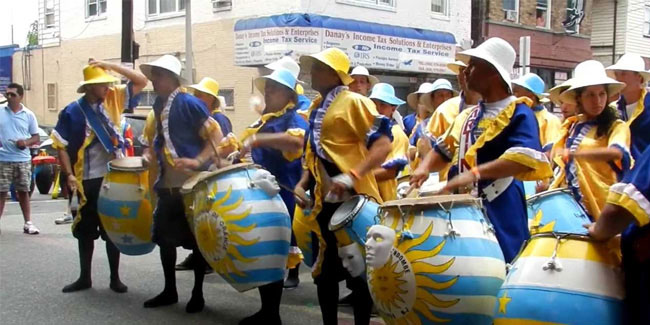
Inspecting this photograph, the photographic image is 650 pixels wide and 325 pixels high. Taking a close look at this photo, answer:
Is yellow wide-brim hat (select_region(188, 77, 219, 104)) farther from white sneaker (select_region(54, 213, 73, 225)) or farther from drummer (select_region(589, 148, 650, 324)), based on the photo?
drummer (select_region(589, 148, 650, 324))

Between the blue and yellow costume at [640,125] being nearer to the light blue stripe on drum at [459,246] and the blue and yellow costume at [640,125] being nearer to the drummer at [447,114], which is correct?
the drummer at [447,114]

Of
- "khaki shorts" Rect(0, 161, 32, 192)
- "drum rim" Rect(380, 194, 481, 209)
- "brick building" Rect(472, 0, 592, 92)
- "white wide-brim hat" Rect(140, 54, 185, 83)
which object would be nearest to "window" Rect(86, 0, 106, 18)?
"brick building" Rect(472, 0, 592, 92)

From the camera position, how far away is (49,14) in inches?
976

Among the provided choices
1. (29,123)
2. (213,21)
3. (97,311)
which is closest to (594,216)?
(97,311)

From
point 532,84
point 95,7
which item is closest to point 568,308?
point 532,84

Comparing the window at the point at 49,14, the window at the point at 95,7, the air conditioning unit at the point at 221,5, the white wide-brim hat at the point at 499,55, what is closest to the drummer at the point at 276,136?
the white wide-brim hat at the point at 499,55

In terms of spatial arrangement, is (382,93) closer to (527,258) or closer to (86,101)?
(86,101)

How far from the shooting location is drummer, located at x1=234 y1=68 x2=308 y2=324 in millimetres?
5164

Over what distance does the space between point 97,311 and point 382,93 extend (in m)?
3.21

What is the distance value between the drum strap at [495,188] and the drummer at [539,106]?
2.56 metres

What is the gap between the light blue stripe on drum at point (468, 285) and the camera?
3281mm

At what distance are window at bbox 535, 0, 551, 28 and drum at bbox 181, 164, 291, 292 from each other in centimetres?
1989

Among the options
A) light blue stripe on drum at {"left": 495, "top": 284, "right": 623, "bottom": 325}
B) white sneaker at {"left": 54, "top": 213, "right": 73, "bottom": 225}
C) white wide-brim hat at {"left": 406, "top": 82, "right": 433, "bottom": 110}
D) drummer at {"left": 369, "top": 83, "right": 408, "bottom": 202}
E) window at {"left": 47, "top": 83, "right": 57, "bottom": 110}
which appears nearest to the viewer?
light blue stripe on drum at {"left": 495, "top": 284, "right": 623, "bottom": 325}

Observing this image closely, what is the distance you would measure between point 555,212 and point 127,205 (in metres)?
3.20
